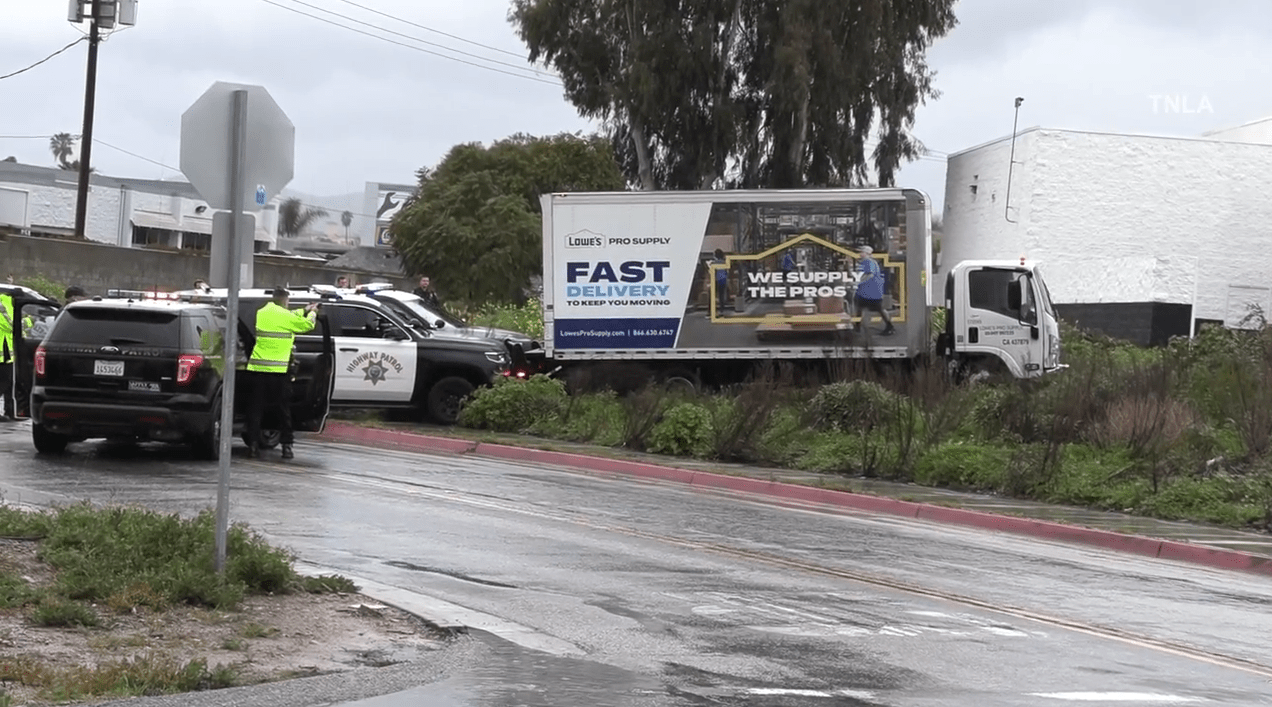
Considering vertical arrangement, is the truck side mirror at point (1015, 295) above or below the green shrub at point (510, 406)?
above

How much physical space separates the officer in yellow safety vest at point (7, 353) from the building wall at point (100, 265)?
18.2 metres

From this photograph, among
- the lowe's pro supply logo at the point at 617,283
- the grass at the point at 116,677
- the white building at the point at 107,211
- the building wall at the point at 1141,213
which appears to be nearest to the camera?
the grass at the point at 116,677

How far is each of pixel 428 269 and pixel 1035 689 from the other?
37.7m

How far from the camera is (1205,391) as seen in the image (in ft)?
73.4

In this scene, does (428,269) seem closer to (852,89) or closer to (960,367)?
(852,89)

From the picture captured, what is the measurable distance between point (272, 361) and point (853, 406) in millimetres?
7911

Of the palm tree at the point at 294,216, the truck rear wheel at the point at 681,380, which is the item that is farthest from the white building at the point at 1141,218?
the palm tree at the point at 294,216

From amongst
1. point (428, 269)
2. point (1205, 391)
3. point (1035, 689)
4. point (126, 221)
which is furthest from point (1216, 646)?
point (126, 221)

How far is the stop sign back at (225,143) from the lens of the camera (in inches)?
368

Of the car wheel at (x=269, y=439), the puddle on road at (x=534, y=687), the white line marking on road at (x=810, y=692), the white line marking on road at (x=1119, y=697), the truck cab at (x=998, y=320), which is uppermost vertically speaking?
the truck cab at (x=998, y=320)

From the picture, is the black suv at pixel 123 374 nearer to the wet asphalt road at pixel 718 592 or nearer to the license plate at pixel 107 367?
the license plate at pixel 107 367

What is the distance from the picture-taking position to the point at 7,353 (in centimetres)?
2119

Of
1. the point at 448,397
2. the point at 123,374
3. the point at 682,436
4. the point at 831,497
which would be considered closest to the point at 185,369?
the point at 123,374

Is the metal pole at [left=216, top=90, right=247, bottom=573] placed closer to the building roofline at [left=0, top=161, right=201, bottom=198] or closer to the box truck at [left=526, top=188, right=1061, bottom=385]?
the box truck at [left=526, top=188, right=1061, bottom=385]
